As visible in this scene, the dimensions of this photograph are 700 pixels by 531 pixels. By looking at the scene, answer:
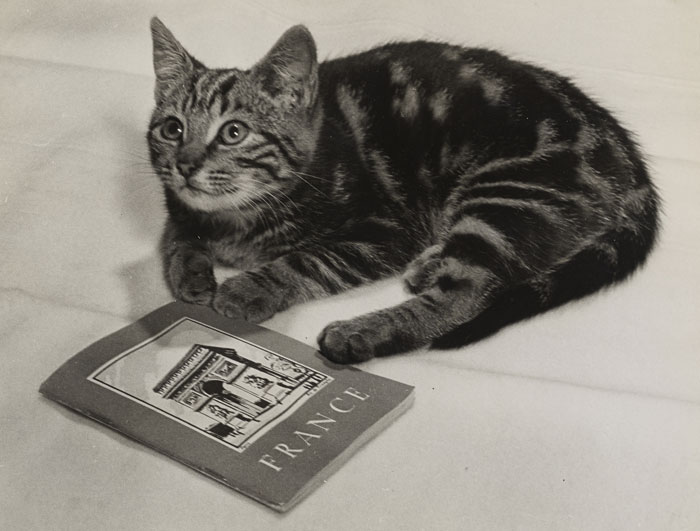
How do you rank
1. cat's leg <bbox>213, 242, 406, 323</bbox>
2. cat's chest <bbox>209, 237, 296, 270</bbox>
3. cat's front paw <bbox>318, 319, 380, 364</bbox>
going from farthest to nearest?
cat's chest <bbox>209, 237, 296, 270</bbox> < cat's leg <bbox>213, 242, 406, 323</bbox> < cat's front paw <bbox>318, 319, 380, 364</bbox>

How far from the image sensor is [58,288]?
1563mm

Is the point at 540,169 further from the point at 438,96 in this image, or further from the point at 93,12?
the point at 93,12

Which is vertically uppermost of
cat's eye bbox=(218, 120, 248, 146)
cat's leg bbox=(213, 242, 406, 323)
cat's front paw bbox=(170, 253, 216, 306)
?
cat's eye bbox=(218, 120, 248, 146)

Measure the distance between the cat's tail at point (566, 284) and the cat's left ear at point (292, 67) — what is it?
495 millimetres

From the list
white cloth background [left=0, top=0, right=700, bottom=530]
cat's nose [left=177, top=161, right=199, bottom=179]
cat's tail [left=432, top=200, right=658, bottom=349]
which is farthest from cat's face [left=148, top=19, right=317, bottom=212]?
cat's tail [left=432, top=200, right=658, bottom=349]

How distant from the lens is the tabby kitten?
58.2 inches

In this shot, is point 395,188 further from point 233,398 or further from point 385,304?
point 233,398

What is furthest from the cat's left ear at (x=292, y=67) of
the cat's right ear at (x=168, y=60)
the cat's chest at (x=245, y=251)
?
the cat's chest at (x=245, y=251)

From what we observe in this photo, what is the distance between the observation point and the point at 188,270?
1560mm

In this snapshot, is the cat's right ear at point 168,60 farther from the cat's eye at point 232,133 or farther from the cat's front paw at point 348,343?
the cat's front paw at point 348,343

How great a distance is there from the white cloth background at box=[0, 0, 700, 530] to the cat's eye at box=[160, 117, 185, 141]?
0.27 meters

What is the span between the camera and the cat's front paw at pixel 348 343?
138 centimetres

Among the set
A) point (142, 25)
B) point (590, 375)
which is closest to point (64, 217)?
point (142, 25)

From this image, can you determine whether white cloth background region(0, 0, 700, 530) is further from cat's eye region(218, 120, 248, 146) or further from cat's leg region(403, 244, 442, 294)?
cat's eye region(218, 120, 248, 146)
